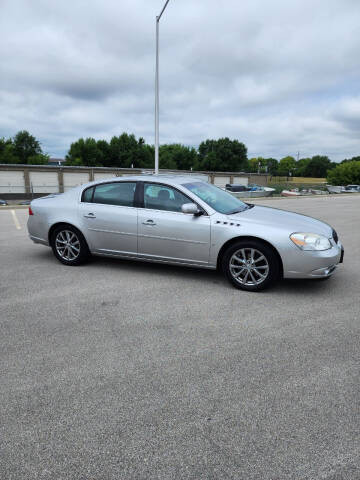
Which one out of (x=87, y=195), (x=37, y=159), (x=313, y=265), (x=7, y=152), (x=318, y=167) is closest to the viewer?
(x=313, y=265)

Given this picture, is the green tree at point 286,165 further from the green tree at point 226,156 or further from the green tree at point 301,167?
the green tree at point 226,156

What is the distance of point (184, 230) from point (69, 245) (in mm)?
2065

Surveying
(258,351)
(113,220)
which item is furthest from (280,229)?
(113,220)

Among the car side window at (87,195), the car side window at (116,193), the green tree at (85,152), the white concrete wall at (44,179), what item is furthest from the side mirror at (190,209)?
the green tree at (85,152)

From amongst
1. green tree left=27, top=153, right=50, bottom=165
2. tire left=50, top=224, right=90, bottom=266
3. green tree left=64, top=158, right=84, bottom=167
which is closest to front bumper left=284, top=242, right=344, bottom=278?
tire left=50, top=224, right=90, bottom=266

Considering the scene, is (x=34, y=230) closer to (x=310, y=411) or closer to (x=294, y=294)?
(x=294, y=294)

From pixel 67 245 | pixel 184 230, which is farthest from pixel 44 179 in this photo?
pixel 184 230

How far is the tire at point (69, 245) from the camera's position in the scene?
5961mm

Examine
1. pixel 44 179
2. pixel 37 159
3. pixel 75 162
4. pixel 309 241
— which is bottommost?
pixel 309 241

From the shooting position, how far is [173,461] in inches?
80.3

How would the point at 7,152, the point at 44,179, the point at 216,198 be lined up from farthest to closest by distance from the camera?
the point at 7,152
the point at 44,179
the point at 216,198

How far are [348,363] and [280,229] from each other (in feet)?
6.71

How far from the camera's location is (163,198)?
216 inches

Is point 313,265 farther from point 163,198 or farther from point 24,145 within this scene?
point 24,145
